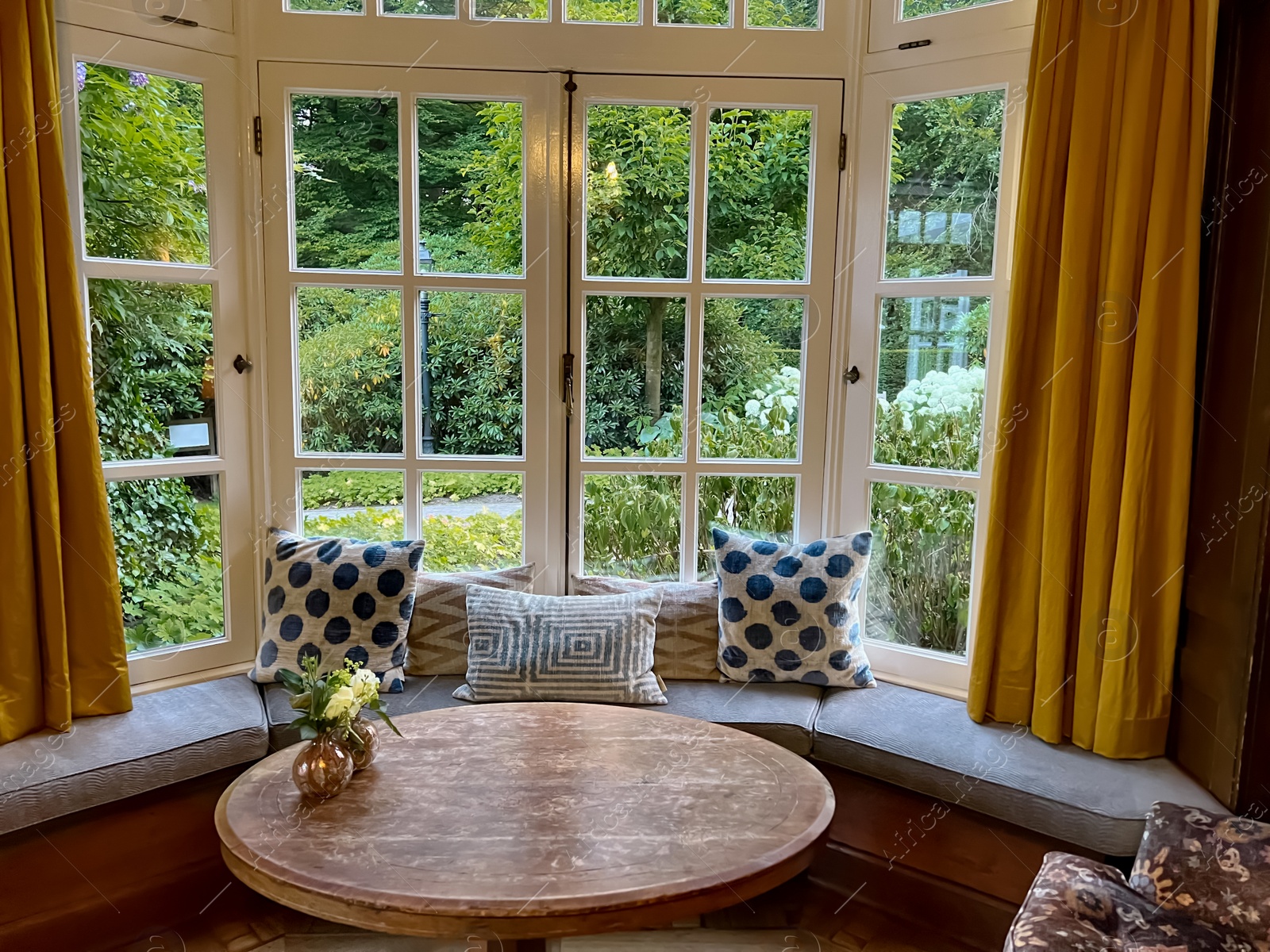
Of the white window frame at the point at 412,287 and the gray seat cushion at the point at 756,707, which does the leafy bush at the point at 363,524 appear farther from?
the gray seat cushion at the point at 756,707

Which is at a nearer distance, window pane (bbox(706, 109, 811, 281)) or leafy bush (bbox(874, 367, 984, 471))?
leafy bush (bbox(874, 367, 984, 471))

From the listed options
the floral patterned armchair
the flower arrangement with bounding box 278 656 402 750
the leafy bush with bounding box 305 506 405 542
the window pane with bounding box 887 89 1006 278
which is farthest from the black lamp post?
the floral patterned armchair

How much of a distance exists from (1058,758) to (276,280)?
2.49 m

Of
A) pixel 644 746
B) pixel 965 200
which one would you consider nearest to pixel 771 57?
pixel 965 200

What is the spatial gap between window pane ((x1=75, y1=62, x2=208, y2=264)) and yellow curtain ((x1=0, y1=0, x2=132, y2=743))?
12 centimetres

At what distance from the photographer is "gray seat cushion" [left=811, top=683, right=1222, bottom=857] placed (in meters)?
2.05

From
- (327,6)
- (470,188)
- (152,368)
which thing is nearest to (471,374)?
(470,188)

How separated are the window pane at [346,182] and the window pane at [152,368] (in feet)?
1.22

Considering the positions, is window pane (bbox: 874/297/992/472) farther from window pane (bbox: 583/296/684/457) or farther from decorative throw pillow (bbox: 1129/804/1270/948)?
decorative throw pillow (bbox: 1129/804/1270/948)

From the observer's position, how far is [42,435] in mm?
2287

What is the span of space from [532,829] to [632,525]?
1382 mm

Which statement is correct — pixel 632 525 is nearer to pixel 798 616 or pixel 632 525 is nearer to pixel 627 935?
pixel 798 616

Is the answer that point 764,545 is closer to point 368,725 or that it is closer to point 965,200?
point 965,200

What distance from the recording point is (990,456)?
2594 millimetres
